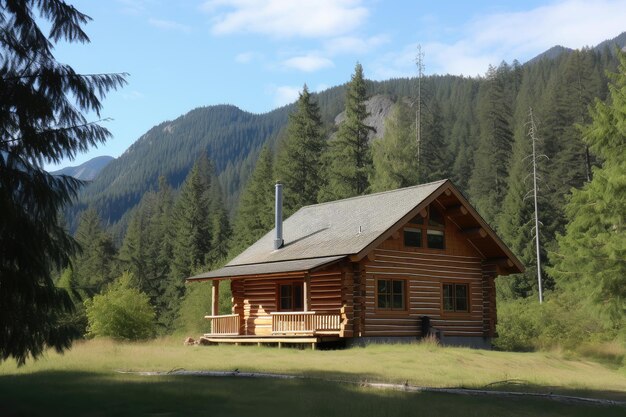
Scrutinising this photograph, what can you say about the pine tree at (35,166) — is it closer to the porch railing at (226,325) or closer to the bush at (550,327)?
the porch railing at (226,325)

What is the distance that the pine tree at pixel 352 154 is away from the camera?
182 ft

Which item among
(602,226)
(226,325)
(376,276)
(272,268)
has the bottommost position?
(226,325)

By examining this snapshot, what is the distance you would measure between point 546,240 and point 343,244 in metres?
34.9

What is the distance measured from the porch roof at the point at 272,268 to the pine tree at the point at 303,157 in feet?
93.9

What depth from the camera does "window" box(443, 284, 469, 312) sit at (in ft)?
97.9

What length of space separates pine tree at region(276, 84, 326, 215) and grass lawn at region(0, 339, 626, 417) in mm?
35998

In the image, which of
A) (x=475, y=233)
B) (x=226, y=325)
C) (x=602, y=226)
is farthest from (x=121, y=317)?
(x=602, y=226)

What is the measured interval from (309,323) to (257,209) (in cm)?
4039

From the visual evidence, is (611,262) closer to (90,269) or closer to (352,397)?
(352,397)

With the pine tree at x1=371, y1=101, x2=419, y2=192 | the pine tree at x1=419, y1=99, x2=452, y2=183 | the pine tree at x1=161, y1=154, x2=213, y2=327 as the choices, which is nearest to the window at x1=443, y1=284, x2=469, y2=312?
the pine tree at x1=371, y1=101, x2=419, y2=192

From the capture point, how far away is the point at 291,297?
97.1ft

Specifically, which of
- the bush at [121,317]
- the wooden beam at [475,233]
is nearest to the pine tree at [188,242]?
the bush at [121,317]

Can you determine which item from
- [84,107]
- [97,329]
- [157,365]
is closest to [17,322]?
[84,107]

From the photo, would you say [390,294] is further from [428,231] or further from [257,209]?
[257,209]
